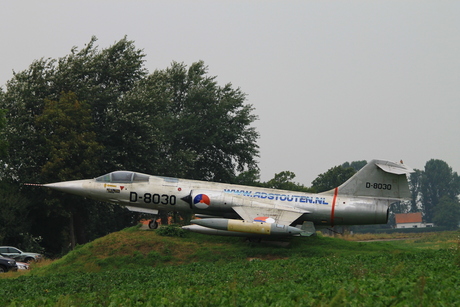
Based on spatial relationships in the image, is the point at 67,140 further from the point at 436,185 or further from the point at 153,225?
the point at 436,185

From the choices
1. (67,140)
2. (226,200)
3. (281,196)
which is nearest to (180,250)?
(226,200)

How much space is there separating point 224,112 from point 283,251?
1400 inches

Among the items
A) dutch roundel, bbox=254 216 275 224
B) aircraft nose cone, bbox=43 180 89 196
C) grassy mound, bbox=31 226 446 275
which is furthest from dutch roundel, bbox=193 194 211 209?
aircraft nose cone, bbox=43 180 89 196

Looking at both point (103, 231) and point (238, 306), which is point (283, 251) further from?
point (103, 231)

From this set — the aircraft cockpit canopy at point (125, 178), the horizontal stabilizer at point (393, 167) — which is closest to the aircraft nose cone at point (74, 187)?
the aircraft cockpit canopy at point (125, 178)

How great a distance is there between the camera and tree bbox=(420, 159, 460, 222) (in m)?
139

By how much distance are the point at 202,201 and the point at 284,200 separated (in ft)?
13.4

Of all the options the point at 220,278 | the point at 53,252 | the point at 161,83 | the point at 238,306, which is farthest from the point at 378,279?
the point at 161,83

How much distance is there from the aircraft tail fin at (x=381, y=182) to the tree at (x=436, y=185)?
118 meters

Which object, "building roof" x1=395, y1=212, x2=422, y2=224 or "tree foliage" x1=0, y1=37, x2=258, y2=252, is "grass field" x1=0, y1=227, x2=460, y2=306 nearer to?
"tree foliage" x1=0, y1=37, x2=258, y2=252

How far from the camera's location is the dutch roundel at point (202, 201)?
27.5 metres

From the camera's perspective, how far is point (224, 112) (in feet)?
198

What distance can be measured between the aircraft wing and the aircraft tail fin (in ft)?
9.51

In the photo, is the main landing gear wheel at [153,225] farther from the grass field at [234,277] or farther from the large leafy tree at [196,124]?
the large leafy tree at [196,124]
